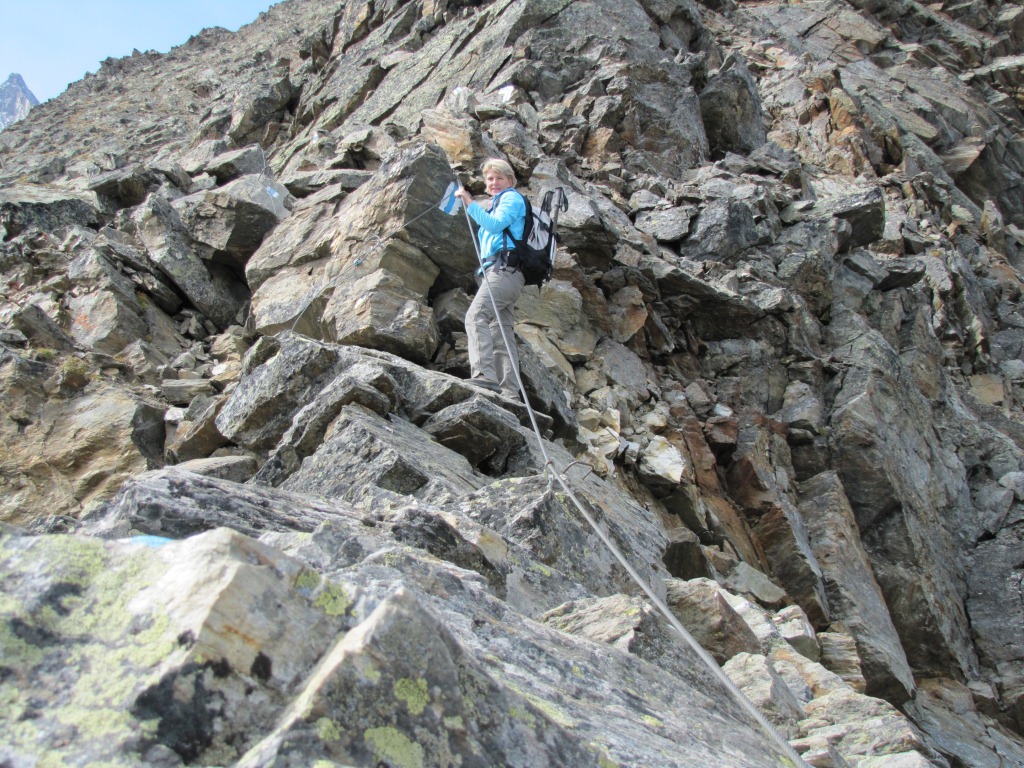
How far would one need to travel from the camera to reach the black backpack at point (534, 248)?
11.0 meters

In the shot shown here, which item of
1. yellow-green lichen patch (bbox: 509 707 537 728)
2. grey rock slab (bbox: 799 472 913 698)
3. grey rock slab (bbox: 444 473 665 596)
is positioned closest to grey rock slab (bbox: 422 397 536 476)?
grey rock slab (bbox: 444 473 665 596)

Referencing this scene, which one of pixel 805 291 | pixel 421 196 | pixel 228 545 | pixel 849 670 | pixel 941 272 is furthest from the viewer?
pixel 941 272

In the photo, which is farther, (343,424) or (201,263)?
(201,263)

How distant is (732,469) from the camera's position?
46.5 feet

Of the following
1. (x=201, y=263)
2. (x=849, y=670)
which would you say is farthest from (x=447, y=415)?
(x=201, y=263)

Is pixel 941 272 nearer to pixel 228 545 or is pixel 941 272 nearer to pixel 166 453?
pixel 166 453

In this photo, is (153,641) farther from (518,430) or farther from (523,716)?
(518,430)

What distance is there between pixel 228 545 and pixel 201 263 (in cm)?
1305

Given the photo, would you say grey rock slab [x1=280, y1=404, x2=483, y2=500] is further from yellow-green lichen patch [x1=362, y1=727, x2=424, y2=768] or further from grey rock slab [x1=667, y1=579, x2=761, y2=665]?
yellow-green lichen patch [x1=362, y1=727, x2=424, y2=768]

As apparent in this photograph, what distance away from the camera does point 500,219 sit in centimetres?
1073

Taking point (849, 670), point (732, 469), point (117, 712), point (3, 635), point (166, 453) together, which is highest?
point (166, 453)

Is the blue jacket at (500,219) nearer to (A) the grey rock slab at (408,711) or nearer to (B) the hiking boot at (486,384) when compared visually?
(B) the hiking boot at (486,384)

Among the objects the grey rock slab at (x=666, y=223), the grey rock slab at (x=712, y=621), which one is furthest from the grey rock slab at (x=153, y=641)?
the grey rock slab at (x=666, y=223)

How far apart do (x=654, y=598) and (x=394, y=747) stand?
2.75 meters
